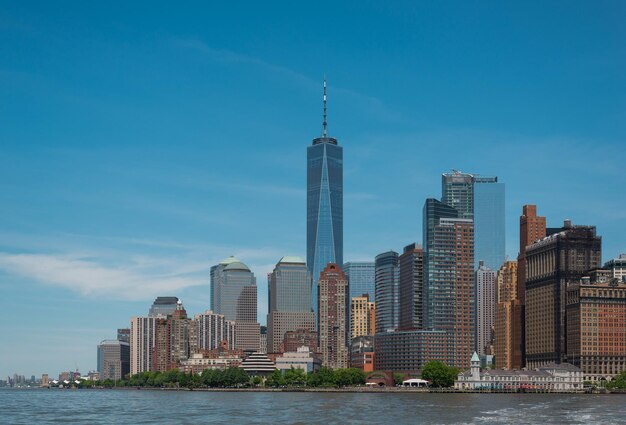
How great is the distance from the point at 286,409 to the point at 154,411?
2175 cm

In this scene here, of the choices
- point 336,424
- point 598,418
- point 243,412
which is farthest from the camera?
point 243,412

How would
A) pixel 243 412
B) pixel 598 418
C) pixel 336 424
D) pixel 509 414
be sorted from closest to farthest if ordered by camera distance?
pixel 336 424 < pixel 598 418 < pixel 509 414 < pixel 243 412

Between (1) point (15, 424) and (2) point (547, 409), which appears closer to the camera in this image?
(1) point (15, 424)

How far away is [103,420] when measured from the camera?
148m

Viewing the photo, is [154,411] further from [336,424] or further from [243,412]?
[336,424]

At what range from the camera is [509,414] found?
154 meters

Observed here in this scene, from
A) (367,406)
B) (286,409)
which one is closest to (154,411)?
(286,409)

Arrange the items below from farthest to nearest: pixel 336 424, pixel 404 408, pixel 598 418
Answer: pixel 404 408
pixel 598 418
pixel 336 424

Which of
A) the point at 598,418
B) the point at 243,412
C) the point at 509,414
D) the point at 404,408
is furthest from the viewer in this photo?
the point at 404,408

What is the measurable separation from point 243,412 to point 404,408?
28720mm

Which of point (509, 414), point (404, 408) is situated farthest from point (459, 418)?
point (404, 408)

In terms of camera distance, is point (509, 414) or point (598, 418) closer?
point (598, 418)

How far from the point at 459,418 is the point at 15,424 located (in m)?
61.0

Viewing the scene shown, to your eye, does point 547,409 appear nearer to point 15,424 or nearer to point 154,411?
point 154,411
